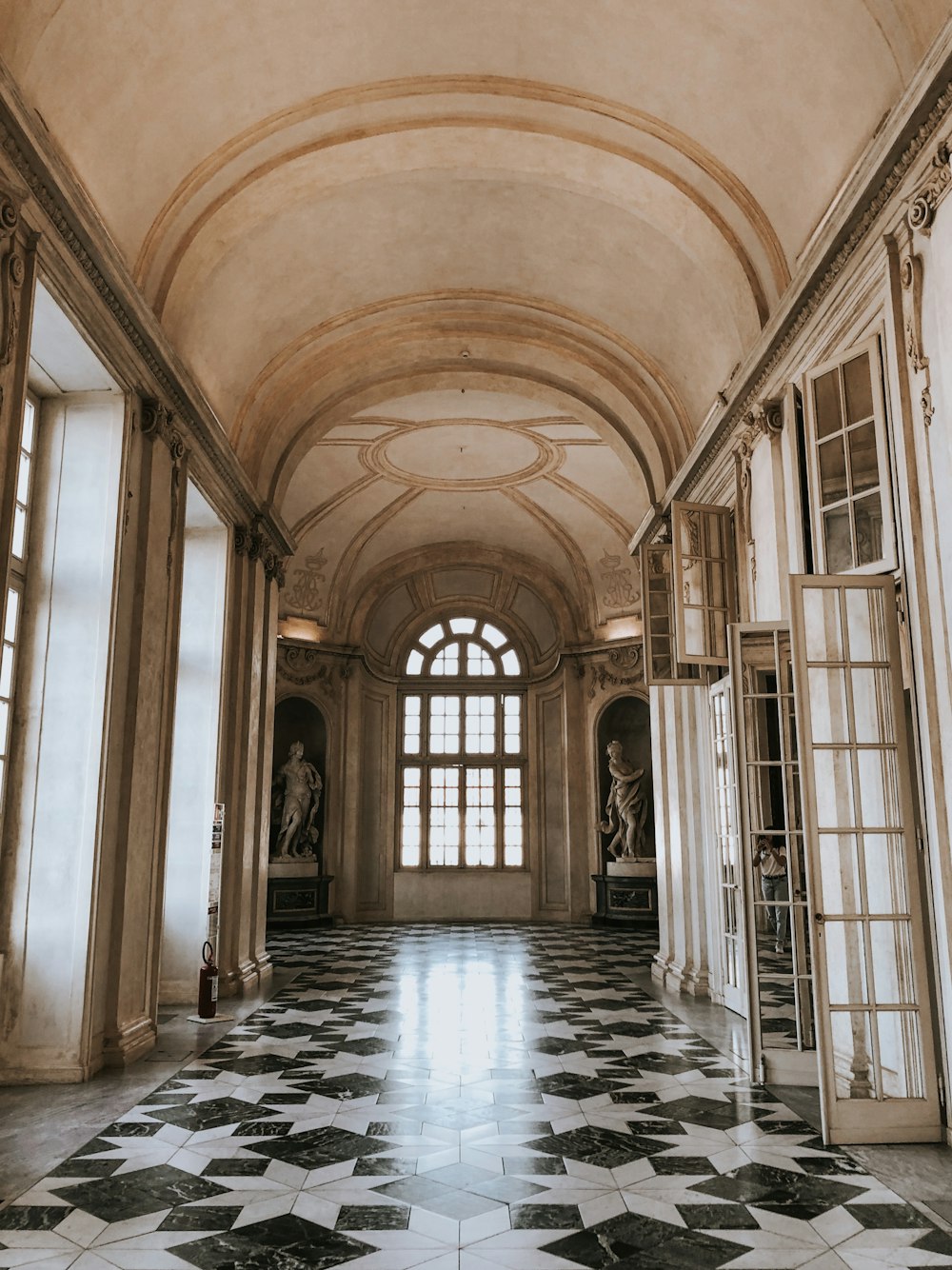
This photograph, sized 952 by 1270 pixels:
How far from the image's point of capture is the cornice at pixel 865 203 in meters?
4.81

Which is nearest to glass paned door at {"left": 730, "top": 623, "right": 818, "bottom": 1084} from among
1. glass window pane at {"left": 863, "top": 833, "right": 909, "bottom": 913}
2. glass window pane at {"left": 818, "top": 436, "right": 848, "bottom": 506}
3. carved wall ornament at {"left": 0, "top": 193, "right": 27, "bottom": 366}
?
glass window pane at {"left": 863, "top": 833, "right": 909, "bottom": 913}

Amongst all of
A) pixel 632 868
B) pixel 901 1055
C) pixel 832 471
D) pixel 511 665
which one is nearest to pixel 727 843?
pixel 901 1055

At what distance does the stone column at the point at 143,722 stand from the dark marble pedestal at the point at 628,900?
10533mm

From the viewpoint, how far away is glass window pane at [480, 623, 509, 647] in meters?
19.9

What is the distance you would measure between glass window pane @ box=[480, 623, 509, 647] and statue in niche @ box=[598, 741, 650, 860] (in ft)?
11.5

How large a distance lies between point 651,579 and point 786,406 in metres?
3.13

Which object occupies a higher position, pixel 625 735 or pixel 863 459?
pixel 863 459

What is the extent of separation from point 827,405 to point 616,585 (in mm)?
12212

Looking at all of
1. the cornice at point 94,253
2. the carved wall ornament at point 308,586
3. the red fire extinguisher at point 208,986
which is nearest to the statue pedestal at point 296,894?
the carved wall ornament at point 308,586

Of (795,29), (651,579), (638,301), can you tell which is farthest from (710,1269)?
(638,301)

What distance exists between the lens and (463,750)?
63.3ft

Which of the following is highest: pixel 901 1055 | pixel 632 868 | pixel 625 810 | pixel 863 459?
pixel 863 459

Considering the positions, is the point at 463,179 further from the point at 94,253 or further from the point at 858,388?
the point at 858,388

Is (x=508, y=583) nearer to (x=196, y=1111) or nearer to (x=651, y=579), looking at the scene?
(x=651, y=579)
